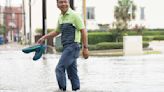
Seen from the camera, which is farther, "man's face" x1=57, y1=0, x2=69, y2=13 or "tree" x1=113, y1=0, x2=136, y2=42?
"tree" x1=113, y1=0, x2=136, y2=42

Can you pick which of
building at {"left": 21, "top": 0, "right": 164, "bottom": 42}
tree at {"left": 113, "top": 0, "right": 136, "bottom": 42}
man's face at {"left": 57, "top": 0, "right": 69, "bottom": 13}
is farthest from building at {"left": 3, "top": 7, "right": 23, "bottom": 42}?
man's face at {"left": 57, "top": 0, "right": 69, "bottom": 13}

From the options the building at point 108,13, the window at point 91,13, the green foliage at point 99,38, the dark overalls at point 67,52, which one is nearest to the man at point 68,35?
the dark overalls at point 67,52

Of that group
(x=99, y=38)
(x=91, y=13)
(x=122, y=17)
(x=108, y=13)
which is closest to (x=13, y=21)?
(x=91, y=13)

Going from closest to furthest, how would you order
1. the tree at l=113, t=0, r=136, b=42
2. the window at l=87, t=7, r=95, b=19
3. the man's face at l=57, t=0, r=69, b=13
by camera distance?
the man's face at l=57, t=0, r=69, b=13
the tree at l=113, t=0, r=136, b=42
the window at l=87, t=7, r=95, b=19

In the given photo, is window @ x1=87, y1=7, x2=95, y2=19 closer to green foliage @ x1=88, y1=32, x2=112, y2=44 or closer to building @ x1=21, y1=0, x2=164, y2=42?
building @ x1=21, y1=0, x2=164, y2=42

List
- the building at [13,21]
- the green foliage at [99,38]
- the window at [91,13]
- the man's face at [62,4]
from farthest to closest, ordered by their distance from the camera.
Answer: the building at [13,21]
the window at [91,13]
the green foliage at [99,38]
the man's face at [62,4]

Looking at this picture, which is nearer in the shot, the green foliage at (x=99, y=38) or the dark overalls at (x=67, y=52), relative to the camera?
the dark overalls at (x=67, y=52)

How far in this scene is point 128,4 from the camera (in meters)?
49.8

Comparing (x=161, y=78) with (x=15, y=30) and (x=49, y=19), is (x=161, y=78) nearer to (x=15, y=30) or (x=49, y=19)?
(x=49, y=19)

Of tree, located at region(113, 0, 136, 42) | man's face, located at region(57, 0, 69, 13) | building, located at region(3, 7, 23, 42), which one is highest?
man's face, located at region(57, 0, 69, 13)

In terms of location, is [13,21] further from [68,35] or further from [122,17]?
[68,35]

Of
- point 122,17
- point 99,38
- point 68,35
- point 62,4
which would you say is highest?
point 62,4

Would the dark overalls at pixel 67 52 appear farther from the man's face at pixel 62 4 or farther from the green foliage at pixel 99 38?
the green foliage at pixel 99 38

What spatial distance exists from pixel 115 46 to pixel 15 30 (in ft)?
385
